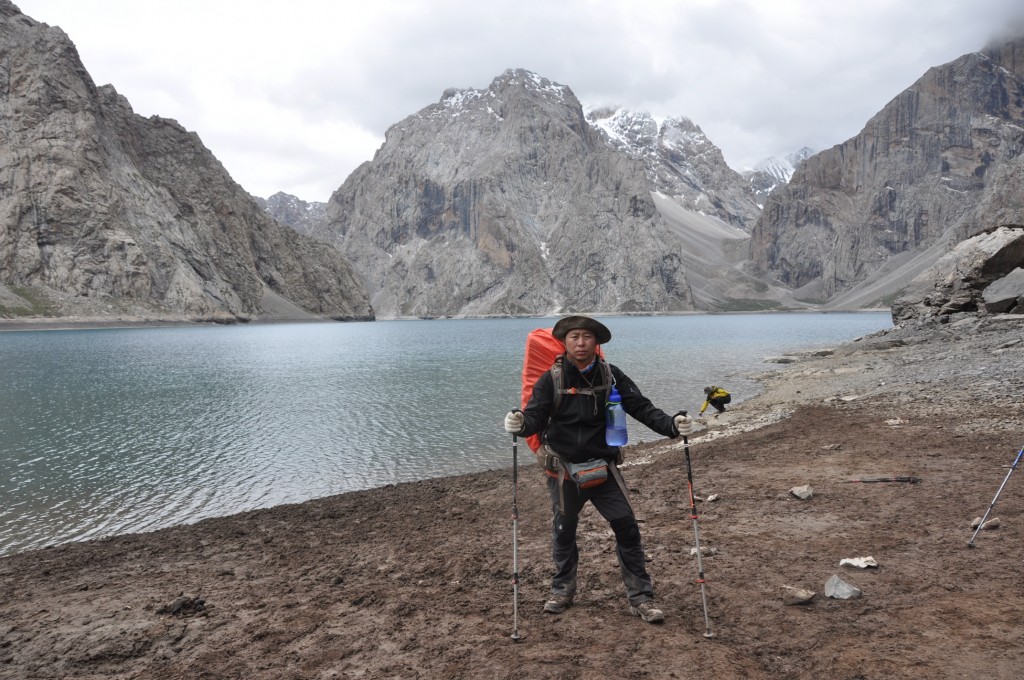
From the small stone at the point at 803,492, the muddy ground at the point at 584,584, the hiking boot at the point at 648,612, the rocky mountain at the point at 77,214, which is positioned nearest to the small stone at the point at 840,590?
the muddy ground at the point at 584,584

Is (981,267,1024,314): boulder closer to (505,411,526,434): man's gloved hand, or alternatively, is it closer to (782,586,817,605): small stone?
(782,586,817,605): small stone

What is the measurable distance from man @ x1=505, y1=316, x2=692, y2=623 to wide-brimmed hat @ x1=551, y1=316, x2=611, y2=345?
0.4 inches

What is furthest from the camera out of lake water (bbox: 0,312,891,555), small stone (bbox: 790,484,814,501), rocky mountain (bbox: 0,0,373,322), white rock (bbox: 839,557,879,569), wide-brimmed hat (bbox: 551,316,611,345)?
rocky mountain (bbox: 0,0,373,322)

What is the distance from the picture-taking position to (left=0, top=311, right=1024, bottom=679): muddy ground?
5.28 metres

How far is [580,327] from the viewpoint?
244 inches

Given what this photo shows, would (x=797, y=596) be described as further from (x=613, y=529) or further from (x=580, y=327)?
(x=580, y=327)

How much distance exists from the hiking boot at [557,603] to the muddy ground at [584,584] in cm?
12

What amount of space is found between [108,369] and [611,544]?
5645 centimetres

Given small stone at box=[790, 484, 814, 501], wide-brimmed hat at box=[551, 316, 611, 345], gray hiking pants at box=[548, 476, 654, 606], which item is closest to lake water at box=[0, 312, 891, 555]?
small stone at box=[790, 484, 814, 501]

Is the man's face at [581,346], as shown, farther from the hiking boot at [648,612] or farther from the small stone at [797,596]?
the small stone at [797,596]

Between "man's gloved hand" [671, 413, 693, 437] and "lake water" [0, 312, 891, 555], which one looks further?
"lake water" [0, 312, 891, 555]

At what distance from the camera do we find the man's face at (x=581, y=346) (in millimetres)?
6070

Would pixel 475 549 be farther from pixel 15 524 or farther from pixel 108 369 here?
pixel 108 369

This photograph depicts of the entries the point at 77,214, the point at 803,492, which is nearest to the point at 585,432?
the point at 803,492
